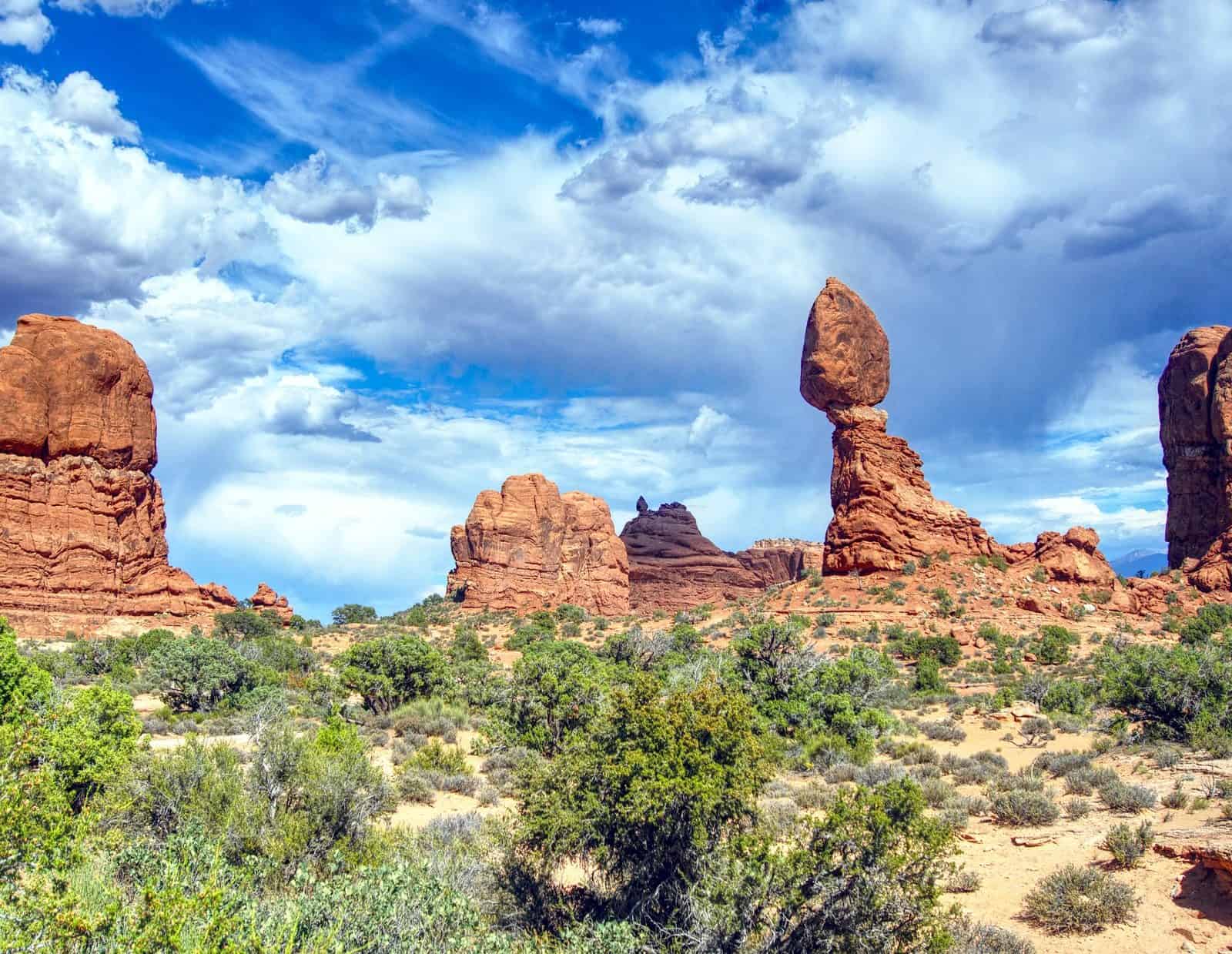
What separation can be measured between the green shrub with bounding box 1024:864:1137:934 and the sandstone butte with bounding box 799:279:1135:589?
124 ft

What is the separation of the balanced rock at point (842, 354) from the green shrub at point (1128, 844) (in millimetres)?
40226

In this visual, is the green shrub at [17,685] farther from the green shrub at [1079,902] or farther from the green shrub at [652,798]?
the green shrub at [1079,902]

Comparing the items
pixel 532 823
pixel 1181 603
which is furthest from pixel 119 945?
pixel 1181 603

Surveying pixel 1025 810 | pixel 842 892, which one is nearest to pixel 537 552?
pixel 1025 810

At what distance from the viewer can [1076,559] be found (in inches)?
1822

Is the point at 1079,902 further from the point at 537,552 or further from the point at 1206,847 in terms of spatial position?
the point at 537,552

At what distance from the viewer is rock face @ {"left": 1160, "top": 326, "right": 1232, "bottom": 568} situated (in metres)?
51.2

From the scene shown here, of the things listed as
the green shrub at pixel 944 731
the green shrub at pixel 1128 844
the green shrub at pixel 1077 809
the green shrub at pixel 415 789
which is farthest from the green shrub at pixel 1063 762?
the green shrub at pixel 415 789

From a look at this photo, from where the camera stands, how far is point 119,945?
5.53 meters

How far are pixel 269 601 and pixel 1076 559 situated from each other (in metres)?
51.2

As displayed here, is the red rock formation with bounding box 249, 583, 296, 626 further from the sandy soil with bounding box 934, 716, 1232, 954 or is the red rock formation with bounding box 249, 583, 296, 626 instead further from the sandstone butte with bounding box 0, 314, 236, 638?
the sandy soil with bounding box 934, 716, 1232, 954

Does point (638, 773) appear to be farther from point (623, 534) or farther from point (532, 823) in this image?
point (623, 534)

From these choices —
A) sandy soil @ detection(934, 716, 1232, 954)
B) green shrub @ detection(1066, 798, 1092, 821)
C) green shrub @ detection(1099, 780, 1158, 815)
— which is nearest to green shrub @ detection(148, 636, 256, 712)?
sandy soil @ detection(934, 716, 1232, 954)

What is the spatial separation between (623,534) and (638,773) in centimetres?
8076
